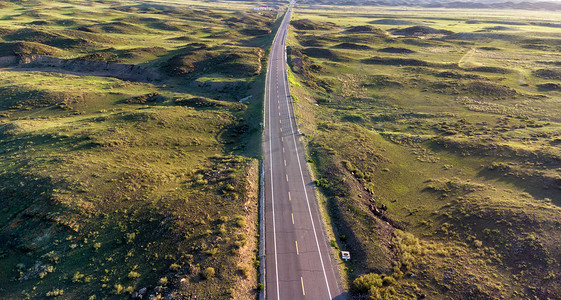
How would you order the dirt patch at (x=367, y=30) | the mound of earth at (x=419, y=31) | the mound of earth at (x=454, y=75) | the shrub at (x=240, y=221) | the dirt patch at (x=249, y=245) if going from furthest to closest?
1. the mound of earth at (x=419, y=31)
2. the dirt patch at (x=367, y=30)
3. the mound of earth at (x=454, y=75)
4. the shrub at (x=240, y=221)
5. the dirt patch at (x=249, y=245)

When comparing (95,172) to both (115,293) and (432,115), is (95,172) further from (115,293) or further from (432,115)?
(432,115)

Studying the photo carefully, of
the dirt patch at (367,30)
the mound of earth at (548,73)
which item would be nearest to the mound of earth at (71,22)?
the dirt patch at (367,30)

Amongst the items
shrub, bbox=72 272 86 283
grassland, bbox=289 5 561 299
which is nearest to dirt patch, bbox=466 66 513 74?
grassland, bbox=289 5 561 299

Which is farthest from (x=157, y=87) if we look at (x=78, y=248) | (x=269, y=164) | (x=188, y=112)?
(x=78, y=248)

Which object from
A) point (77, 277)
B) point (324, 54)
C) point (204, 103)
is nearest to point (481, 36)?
point (324, 54)

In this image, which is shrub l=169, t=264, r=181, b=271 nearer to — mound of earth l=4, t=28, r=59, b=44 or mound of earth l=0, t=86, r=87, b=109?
mound of earth l=0, t=86, r=87, b=109

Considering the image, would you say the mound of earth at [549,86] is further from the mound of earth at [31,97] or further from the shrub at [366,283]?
the mound of earth at [31,97]
